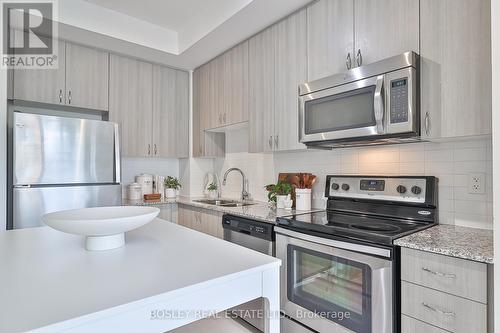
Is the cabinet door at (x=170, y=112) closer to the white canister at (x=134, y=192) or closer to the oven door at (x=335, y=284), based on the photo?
the white canister at (x=134, y=192)

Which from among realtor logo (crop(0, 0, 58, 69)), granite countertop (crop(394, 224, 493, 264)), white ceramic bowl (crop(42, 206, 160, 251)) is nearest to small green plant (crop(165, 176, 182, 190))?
realtor logo (crop(0, 0, 58, 69))

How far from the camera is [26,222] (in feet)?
7.22

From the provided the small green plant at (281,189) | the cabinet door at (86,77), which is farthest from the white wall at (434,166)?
the cabinet door at (86,77)

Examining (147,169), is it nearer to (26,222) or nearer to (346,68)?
(26,222)

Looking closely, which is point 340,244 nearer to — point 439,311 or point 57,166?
Result: point 439,311

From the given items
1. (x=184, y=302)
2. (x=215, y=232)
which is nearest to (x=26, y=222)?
(x=215, y=232)

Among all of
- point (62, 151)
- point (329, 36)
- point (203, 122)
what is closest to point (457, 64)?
point (329, 36)

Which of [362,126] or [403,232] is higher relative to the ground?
[362,126]

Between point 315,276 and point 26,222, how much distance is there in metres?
2.19

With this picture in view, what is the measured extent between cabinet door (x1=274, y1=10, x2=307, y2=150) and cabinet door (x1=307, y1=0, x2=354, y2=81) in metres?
0.08

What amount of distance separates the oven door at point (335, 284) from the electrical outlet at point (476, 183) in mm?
710

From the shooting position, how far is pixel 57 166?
233 centimetres

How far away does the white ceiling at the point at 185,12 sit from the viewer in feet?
7.93

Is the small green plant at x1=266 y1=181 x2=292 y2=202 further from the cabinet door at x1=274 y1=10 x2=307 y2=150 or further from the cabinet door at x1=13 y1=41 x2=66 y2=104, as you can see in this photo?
the cabinet door at x1=13 y1=41 x2=66 y2=104
